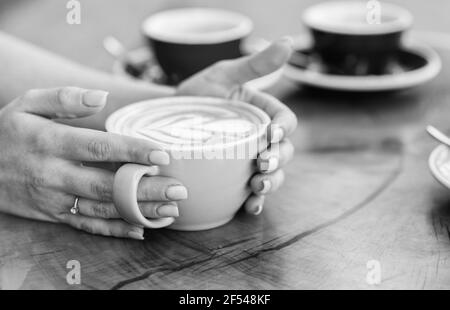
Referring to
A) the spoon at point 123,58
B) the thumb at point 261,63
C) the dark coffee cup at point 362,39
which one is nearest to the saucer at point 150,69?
the spoon at point 123,58

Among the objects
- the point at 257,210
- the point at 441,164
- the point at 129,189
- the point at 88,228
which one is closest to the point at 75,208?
the point at 88,228

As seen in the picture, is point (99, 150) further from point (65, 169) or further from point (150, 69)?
point (150, 69)

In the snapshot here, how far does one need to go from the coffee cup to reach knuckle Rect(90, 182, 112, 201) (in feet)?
0.16

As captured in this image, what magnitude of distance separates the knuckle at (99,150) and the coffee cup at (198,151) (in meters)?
0.03

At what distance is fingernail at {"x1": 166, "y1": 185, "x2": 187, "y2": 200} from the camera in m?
0.78

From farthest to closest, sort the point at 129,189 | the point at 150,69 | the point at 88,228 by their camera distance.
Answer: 1. the point at 150,69
2. the point at 88,228
3. the point at 129,189

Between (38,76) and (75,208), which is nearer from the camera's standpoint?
(75,208)

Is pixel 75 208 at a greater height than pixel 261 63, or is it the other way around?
pixel 261 63

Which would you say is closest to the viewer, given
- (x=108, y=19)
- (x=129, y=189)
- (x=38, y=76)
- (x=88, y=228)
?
(x=129, y=189)

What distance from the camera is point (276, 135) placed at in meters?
0.89

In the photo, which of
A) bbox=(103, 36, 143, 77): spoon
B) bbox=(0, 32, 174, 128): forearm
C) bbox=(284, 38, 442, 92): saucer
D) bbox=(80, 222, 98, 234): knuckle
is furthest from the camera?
bbox=(103, 36, 143, 77): spoon

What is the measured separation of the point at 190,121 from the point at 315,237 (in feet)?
0.81

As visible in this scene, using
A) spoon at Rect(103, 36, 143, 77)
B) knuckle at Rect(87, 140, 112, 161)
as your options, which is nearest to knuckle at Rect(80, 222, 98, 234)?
knuckle at Rect(87, 140, 112, 161)

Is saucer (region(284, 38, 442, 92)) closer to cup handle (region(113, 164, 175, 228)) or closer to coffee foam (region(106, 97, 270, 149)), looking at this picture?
coffee foam (region(106, 97, 270, 149))
